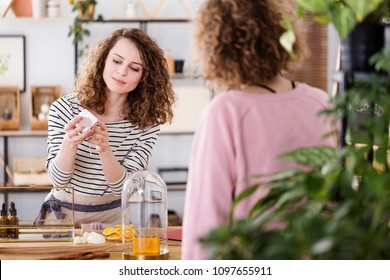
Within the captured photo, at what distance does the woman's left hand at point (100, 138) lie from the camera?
3.43m

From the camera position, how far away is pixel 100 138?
3432mm

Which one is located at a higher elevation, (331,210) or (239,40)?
(239,40)

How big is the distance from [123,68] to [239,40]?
1.44 metres

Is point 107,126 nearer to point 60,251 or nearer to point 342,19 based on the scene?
point 60,251

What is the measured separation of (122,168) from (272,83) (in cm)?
141

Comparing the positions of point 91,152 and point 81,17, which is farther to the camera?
point 81,17

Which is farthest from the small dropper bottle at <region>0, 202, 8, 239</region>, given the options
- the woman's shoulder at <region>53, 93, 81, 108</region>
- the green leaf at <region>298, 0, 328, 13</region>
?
the green leaf at <region>298, 0, 328, 13</region>

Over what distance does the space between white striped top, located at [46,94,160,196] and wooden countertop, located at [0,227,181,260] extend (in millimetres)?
450

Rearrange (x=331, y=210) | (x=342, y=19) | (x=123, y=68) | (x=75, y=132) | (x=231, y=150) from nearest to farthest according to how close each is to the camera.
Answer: (x=331, y=210)
(x=342, y=19)
(x=231, y=150)
(x=75, y=132)
(x=123, y=68)

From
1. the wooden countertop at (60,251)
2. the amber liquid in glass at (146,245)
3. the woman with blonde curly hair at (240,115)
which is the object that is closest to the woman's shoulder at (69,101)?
the wooden countertop at (60,251)

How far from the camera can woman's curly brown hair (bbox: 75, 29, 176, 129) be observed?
3648 mm

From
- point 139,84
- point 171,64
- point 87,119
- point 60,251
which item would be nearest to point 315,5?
point 60,251

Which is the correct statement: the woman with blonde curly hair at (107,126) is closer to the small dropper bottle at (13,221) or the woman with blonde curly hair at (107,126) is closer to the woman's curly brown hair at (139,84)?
the woman's curly brown hair at (139,84)

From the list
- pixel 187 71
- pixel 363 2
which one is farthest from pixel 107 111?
pixel 187 71
